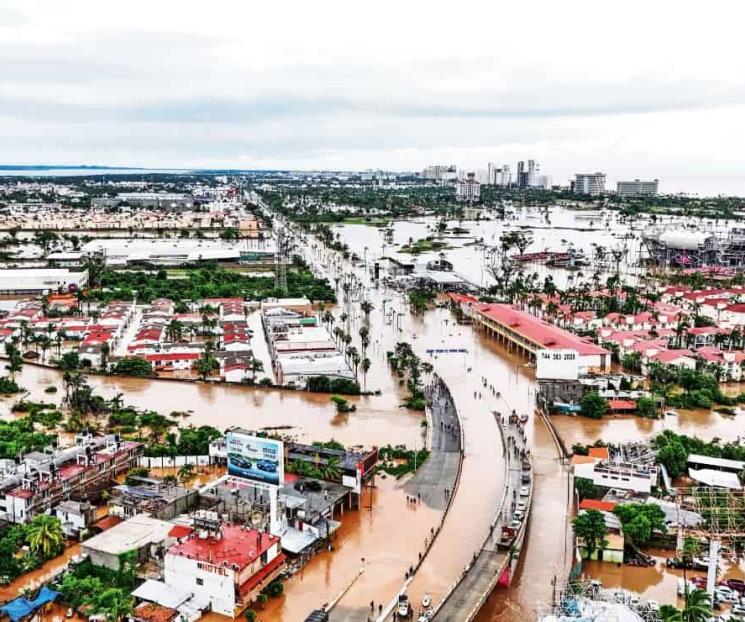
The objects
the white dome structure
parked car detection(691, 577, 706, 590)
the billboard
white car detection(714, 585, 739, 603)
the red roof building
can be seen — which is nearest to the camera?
white car detection(714, 585, 739, 603)

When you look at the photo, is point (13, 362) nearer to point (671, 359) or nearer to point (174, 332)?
point (174, 332)

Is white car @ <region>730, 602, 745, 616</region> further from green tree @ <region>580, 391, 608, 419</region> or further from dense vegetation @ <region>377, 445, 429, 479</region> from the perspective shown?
green tree @ <region>580, 391, 608, 419</region>

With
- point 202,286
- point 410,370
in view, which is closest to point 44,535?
point 410,370

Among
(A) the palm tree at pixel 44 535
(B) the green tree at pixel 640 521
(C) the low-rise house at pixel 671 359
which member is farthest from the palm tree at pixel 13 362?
(C) the low-rise house at pixel 671 359

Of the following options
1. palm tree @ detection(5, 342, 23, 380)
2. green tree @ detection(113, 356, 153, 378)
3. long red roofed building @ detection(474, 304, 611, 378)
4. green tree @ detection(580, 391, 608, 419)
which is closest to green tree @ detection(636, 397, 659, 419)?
green tree @ detection(580, 391, 608, 419)

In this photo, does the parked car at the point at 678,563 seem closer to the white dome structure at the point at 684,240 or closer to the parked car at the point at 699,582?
the parked car at the point at 699,582

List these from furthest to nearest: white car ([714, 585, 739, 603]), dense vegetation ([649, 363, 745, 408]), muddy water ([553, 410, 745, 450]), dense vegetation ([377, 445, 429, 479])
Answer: dense vegetation ([649, 363, 745, 408]) → muddy water ([553, 410, 745, 450]) → dense vegetation ([377, 445, 429, 479]) → white car ([714, 585, 739, 603])

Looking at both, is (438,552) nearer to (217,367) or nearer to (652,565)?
(652,565)
